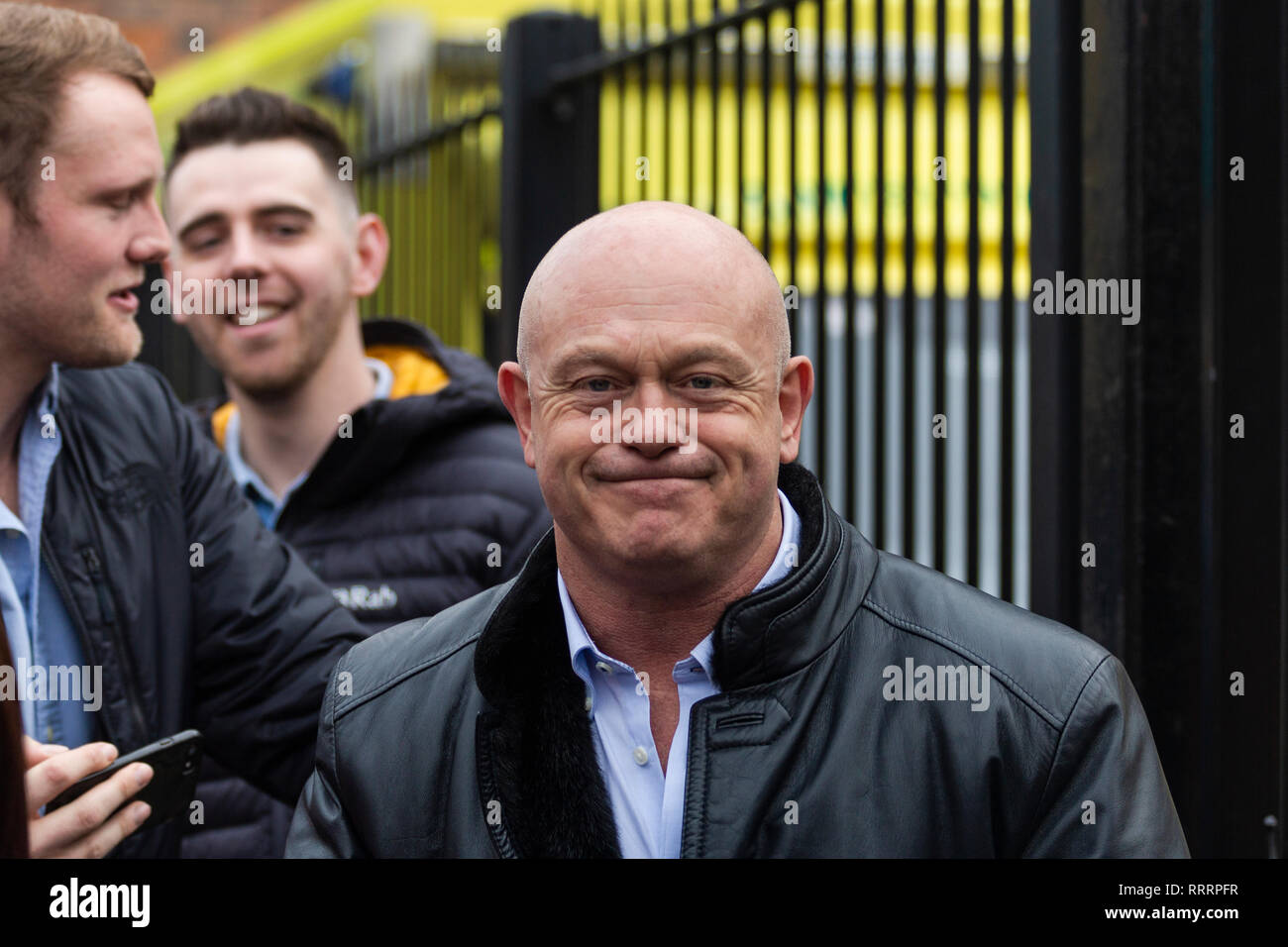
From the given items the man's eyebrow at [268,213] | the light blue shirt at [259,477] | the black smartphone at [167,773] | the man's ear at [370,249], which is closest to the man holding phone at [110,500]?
the black smartphone at [167,773]

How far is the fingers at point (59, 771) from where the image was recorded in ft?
8.66

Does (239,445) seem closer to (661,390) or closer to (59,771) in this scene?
(59,771)

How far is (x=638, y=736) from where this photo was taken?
2.44 metres

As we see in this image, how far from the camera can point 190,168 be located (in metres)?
4.33

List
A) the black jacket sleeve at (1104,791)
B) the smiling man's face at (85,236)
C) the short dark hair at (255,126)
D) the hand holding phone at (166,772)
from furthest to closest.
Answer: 1. the short dark hair at (255,126)
2. the smiling man's face at (85,236)
3. the hand holding phone at (166,772)
4. the black jacket sleeve at (1104,791)

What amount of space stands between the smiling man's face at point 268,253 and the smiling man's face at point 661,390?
69.6 inches

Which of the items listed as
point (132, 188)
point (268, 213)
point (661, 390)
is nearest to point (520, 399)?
point (661, 390)

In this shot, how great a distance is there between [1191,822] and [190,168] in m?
2.81

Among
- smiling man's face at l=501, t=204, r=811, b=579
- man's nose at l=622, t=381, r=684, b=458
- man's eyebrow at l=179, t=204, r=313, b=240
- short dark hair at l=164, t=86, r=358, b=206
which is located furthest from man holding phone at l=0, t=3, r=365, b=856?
man's nose at l=622, t=381, r=684, b=458

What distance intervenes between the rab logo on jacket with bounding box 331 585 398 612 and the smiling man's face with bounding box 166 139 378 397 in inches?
21.4

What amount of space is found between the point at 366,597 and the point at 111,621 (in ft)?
2.66

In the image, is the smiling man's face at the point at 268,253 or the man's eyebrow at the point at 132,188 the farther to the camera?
the smiling man's face at the point at 268,253

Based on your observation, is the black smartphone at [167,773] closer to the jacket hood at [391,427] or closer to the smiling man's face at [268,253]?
the jacket hood at [391,427]
